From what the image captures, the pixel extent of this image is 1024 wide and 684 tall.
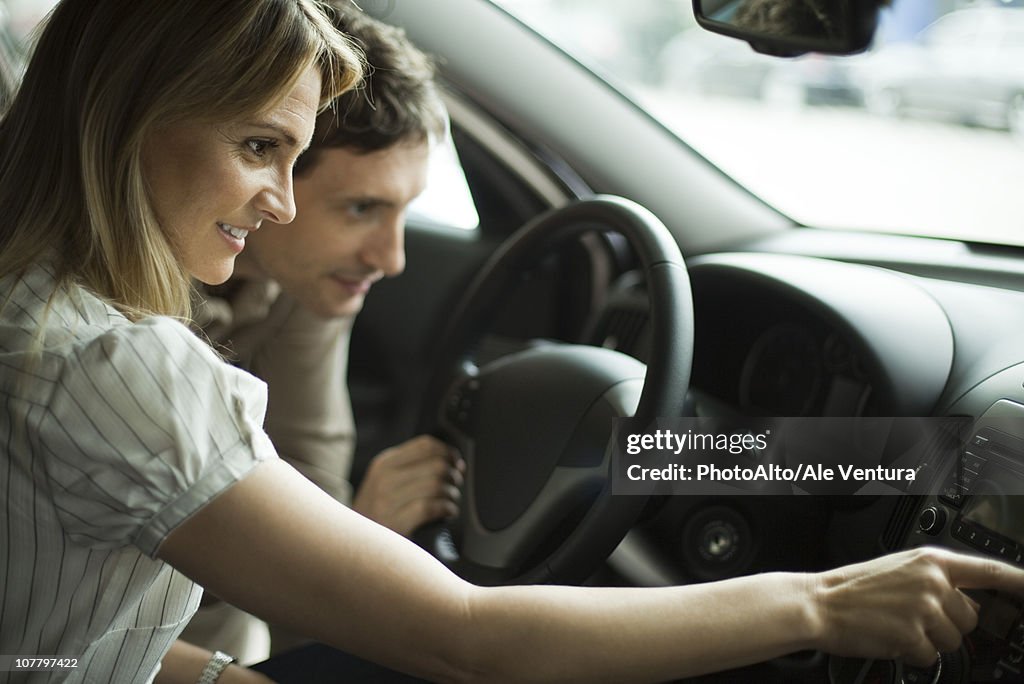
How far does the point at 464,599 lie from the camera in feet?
2.90

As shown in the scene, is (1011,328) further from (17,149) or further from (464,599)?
(17,149)

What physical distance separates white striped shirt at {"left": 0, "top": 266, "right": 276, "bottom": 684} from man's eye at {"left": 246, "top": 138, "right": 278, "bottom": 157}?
24 cm

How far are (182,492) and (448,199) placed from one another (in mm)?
1593

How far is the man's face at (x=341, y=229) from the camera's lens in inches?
64.5


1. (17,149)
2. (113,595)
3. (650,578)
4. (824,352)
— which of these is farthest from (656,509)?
(17,149)

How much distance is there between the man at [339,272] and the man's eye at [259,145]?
15.0 inches

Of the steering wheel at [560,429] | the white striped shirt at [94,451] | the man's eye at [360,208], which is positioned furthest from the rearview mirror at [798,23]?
the white striped shirt at [94,451]

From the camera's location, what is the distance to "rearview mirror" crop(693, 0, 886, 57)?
1.22 metres

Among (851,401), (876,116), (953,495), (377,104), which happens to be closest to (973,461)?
(953,495)

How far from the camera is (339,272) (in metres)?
1.72

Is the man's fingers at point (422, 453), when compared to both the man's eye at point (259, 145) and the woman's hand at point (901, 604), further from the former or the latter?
the woman's hand at point (901, 604)

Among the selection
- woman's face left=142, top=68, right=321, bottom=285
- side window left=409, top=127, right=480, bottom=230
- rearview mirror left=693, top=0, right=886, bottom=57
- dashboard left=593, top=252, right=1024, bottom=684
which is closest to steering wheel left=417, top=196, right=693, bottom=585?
dashboard left=593, top=252, right=1024, bottom=684

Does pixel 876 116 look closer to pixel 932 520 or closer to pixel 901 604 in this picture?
pixel 932 520

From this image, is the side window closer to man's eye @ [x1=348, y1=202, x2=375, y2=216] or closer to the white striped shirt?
man's eye @ [x1=348, y1=202, x2=375, y2=216]
